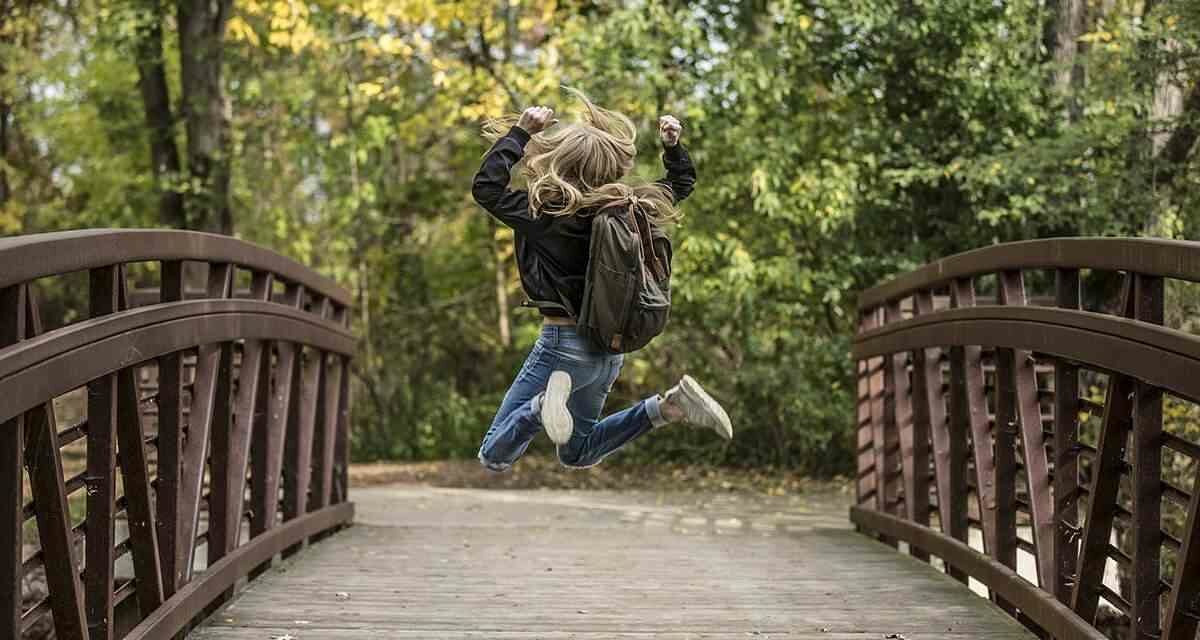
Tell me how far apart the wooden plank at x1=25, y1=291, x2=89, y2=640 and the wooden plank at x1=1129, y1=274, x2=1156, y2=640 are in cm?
290

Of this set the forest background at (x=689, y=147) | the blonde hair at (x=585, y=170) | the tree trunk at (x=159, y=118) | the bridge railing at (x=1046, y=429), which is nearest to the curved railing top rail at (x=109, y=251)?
the blonde hair at (x=585, y=170)

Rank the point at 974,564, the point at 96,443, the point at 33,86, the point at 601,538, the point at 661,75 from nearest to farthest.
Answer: the point at 96,443
the point at 974,564
the point at 601,538
the point at 661,75
the point at 33,86

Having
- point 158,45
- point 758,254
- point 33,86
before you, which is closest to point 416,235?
point 158,45

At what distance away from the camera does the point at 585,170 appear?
539 cm

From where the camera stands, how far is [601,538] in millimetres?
8375

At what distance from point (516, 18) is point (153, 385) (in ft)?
27.9

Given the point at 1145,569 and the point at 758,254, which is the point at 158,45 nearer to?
the point at 758,254

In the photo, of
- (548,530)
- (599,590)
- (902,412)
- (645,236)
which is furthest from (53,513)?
(548,530)

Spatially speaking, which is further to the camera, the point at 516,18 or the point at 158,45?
the point at 516,18

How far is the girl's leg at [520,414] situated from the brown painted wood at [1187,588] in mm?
2459

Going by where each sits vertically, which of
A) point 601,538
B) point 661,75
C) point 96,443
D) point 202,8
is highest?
point 202,8

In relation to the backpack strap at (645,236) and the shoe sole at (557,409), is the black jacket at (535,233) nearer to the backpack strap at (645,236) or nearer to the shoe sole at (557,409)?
the backpack strap at (645,236)

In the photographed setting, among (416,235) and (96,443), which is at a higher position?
(416,235)

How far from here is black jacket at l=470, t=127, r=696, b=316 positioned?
17.4ft
